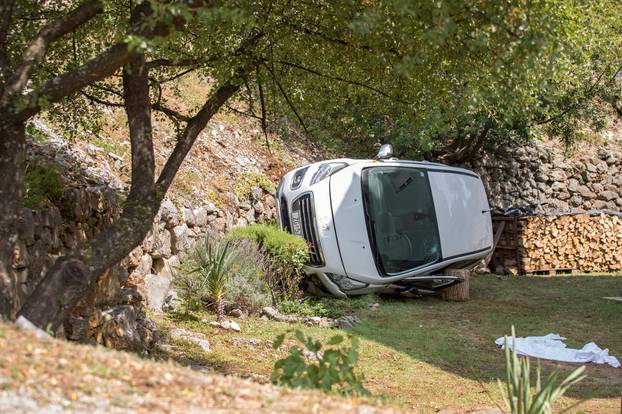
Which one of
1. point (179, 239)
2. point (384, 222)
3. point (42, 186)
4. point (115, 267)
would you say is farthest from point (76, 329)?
point (384, 222)

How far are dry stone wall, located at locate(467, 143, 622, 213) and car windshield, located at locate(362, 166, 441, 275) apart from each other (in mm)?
6650

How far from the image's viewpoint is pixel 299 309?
39.4ft

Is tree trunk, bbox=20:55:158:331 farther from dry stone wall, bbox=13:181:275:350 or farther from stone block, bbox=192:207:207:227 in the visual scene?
stone block, bbox=192:207:207:227

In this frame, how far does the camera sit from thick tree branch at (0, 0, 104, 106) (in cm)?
614

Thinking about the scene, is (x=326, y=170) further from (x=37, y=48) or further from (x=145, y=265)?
(x=37, y=48)

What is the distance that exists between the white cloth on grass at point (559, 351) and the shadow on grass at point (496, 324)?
0.47 feet

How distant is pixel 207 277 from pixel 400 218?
4.04 metres

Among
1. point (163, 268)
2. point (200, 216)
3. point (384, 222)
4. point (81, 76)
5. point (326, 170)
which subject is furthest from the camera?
point (326, 170)

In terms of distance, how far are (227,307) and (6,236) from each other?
5.50 metres

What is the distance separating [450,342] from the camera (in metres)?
10.9

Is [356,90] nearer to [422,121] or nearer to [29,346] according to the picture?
[422,121]

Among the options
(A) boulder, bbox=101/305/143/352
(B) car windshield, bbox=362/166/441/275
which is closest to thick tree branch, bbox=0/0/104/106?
(A) boulder, bbox=101/305/143/352

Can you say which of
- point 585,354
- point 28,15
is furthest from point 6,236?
point 585,354

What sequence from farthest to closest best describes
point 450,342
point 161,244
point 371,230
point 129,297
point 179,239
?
point 371,230 < point 179,239 < point 161,244 < point 450,342 < point 129,297
